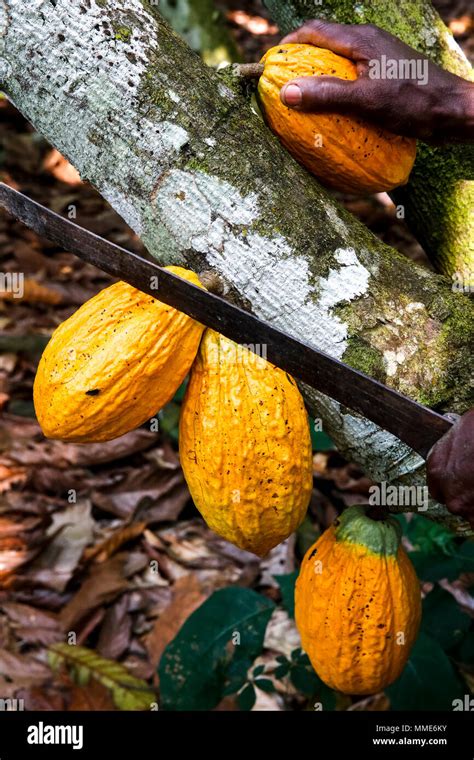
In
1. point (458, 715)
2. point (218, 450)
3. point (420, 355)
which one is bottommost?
point (458, 715)

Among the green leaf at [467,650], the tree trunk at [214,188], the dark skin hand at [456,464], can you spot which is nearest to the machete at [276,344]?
the dark skin hand at [456,464]

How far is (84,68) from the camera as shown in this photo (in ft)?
3.70

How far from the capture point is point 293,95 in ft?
3.91

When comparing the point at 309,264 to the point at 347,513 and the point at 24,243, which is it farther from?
the point at 24,243

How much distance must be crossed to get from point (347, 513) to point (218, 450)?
0.41 meters

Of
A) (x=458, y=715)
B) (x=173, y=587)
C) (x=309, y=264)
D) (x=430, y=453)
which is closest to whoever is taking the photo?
(x=430, y=453)

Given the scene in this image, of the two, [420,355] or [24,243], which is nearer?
[420,355]

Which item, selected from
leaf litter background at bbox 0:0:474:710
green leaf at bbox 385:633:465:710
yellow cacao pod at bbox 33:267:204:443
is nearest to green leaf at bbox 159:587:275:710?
leaf litter background at bbox 0:0:474:710

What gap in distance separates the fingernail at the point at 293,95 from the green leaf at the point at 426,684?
1.19m

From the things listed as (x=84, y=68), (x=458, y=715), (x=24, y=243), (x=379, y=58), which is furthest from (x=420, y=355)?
(x=24, y=243)

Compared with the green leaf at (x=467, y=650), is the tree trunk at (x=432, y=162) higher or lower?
higher

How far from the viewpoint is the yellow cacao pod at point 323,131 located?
1232 millimetres

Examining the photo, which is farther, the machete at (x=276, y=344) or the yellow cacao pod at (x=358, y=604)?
the yellow cacao pod at (x=358, y=604)

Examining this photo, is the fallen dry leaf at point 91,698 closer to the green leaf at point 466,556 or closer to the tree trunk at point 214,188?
the green leaf at point 466,556
